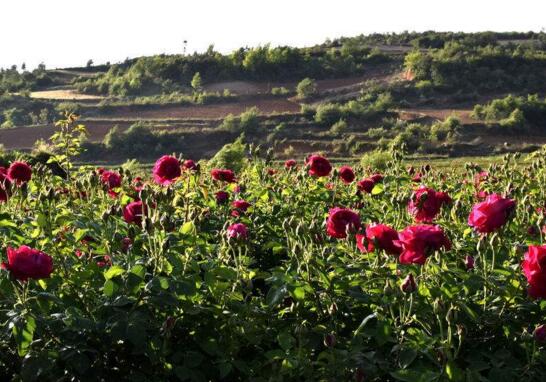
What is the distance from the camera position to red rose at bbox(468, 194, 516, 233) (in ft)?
9.16

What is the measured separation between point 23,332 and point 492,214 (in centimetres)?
178

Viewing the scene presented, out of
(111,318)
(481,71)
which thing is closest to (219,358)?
(111,318)

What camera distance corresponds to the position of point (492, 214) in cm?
279

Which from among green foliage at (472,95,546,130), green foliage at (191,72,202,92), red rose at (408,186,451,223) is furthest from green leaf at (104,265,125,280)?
green foliage at (191,72,202,92)

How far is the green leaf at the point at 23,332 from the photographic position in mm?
2311

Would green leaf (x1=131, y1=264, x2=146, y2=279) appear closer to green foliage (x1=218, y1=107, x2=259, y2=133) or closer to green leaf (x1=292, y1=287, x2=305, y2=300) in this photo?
green leaf (x1=292, y1=287, x2=305, y2=300)

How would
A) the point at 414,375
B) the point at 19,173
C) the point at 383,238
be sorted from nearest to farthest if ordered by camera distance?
the point at 414,375
the point at 383,238
the point at 19,173

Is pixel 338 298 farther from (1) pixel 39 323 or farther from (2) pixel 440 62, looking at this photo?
(2) pixel 440 62

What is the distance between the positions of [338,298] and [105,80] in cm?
6765

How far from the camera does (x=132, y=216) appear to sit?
11.5 feet

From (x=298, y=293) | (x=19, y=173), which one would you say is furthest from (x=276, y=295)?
(x=19, y=173)

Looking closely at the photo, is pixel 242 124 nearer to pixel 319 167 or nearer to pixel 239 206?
pixel 319 167

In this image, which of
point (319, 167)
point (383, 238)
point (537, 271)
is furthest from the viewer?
point (319, 167)

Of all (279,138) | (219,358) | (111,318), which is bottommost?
(279,138)
